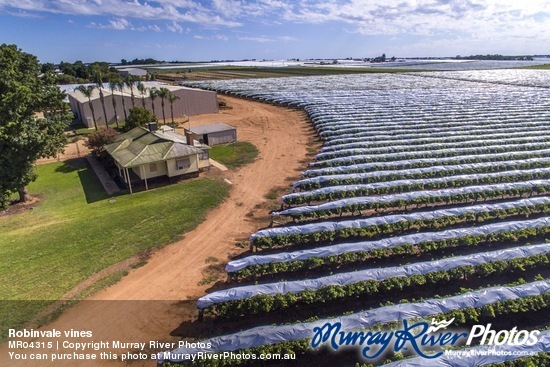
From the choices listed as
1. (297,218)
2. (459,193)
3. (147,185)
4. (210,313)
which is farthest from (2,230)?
(459,193)

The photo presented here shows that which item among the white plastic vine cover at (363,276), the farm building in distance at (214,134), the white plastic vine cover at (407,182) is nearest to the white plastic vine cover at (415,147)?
the white plastic vine cover at (407,182)

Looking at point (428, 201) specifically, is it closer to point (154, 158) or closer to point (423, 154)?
→ point (423, 154)

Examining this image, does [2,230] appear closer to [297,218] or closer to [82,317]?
[82,317]

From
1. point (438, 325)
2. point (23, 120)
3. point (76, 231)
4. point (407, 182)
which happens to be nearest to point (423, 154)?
point (407, 182)

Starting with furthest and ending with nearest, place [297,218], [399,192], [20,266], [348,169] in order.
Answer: [348,169]
[399,192]
[297,218]
[20,266]

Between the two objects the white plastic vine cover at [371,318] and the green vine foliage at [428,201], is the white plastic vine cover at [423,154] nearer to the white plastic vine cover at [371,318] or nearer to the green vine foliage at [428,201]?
the green vine foliage at [428,201]

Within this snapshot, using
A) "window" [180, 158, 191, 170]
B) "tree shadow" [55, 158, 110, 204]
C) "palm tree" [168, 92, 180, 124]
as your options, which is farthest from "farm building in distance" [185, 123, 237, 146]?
"tree shadow" [55, 158, 110, 204]
